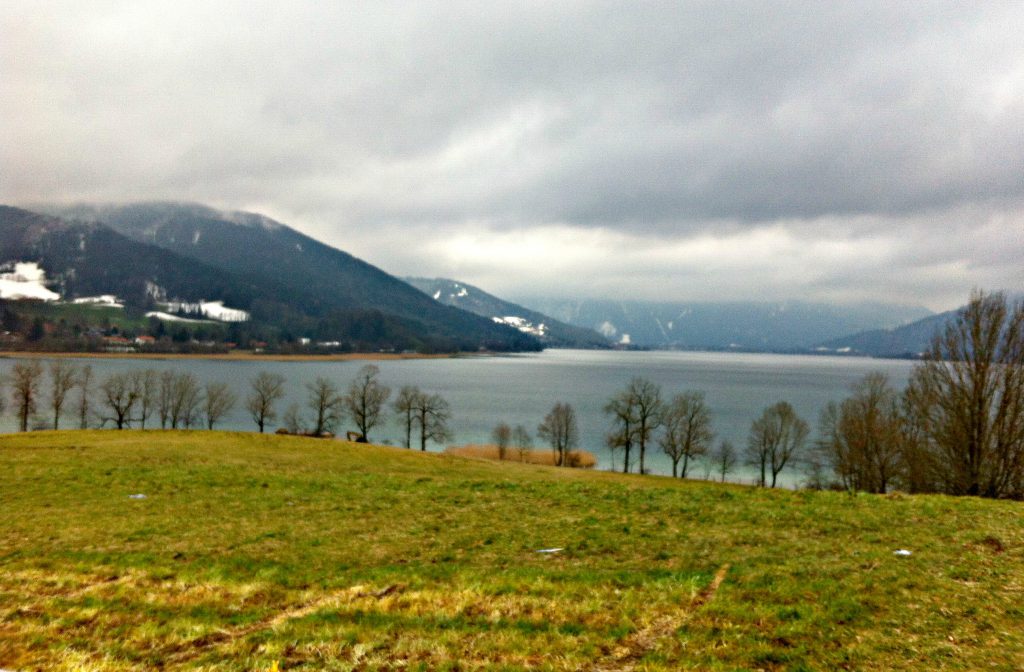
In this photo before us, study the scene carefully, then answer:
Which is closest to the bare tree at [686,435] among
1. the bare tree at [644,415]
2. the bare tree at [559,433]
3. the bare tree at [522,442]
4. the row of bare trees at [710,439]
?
the row of bare trees at [710,439]

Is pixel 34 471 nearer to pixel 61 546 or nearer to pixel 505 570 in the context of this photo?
pixel 61 546

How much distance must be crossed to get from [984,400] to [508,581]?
42.9m

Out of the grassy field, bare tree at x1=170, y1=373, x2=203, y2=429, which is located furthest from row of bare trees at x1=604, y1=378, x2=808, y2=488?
bare tree at x1=170, y1=373, x2=203, y2=429

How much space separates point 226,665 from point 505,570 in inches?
255

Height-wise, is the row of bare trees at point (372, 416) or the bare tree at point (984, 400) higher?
the bare tree at point (984, 400)

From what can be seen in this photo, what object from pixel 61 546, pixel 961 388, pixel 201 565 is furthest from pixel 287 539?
pixel 961 388

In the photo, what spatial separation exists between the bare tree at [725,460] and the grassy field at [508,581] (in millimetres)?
56794

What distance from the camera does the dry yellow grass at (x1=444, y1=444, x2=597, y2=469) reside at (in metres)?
78.8

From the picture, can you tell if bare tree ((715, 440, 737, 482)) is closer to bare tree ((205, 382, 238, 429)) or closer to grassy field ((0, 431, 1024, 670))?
grassy field ((0, 431, 1024, 670))

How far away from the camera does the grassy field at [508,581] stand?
8.24 metres

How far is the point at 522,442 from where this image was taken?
279ft

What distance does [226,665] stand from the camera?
782 cm

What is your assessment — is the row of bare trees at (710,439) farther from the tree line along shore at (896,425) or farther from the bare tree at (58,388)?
the bare tree at (58,388)

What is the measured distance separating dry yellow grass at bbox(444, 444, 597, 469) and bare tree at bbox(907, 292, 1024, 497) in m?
46.0
